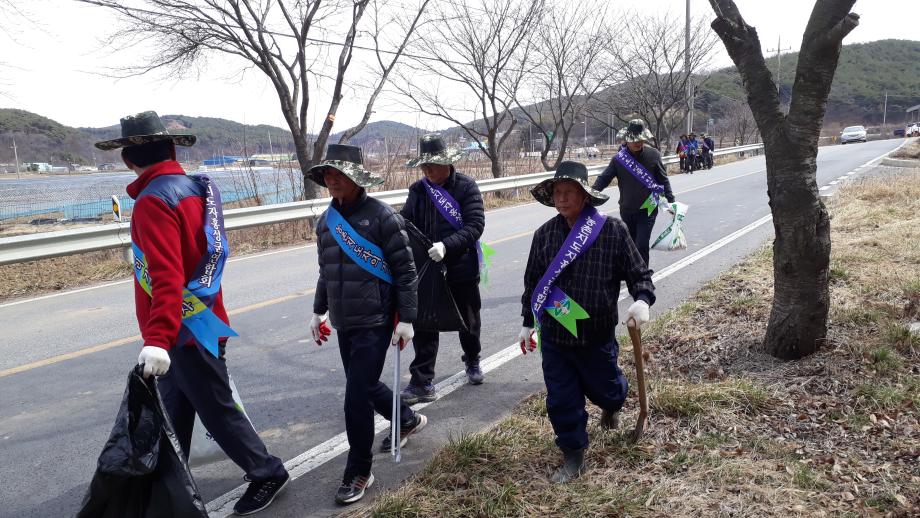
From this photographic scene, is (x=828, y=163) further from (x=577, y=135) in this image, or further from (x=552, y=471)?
(x=577, y=135)

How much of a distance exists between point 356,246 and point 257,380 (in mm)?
2217

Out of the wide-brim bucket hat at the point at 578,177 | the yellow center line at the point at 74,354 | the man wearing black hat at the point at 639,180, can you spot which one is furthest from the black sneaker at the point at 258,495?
the man wearing black hat at the point at 639,180

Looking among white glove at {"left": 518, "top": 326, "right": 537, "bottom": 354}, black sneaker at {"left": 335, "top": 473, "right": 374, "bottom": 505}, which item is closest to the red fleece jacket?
black sneaker at {"left": 335, "top": 473, "right": 374, "bottom": 505}

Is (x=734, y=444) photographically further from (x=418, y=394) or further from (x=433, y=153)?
(x=433, y=153)

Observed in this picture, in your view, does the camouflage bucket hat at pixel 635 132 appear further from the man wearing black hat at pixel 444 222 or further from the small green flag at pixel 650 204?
the man wearing black hat at pixel 444 222

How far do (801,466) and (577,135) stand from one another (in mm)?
85910

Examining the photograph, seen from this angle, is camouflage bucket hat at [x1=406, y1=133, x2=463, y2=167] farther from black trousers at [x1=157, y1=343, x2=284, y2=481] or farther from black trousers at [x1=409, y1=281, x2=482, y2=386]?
black trousers at [x1=157, y1=343, x2=284, y2=481]

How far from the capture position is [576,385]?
10.8 ft

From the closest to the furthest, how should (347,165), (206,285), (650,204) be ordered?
(206,285), (347,165), (650,204)

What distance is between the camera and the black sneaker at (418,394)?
4.50 m

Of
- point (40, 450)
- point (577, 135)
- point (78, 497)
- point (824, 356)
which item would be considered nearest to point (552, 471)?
point (824, 356)

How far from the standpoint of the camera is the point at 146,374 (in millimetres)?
2594

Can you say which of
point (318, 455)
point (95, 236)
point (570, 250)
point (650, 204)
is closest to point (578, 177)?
point (570, 250)

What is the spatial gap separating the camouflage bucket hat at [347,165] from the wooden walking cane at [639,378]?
1561 millimetres
